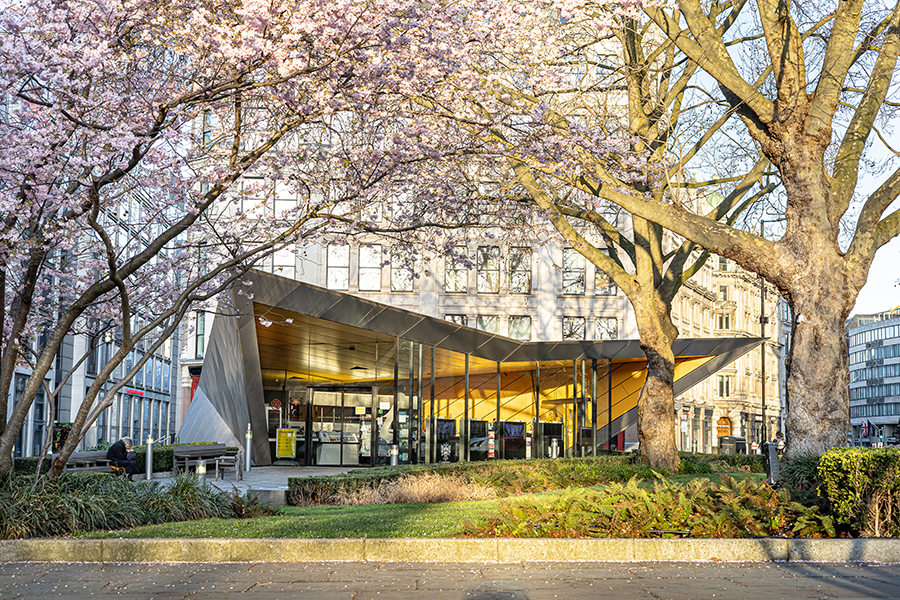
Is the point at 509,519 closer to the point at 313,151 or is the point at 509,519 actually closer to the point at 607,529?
the point at 607,529

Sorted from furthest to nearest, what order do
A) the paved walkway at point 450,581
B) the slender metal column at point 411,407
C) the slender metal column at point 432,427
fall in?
1. the slender metal column at point 432,427
2. the slender metal column at point 411,407
3. the paved walkway at point 450,581

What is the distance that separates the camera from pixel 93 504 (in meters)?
10.8

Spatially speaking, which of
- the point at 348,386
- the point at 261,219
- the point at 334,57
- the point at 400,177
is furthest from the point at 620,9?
the point at 348,386

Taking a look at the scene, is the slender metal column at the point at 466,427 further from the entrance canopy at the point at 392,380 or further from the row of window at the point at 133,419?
the row of window at the point at 133,419

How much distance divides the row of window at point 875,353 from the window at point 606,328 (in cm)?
9595

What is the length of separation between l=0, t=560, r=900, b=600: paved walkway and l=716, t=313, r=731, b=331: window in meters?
79.6

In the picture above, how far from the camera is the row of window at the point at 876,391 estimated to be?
132 meters

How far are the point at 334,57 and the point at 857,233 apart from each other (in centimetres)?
756

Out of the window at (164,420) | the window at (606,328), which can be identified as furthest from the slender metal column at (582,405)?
the window at (164,420)

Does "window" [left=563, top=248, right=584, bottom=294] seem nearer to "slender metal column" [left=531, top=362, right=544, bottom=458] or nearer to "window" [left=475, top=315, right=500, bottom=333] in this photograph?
"window" [left=475, top=315, right=500, bottom=333]

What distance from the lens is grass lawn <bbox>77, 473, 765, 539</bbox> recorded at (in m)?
10.0

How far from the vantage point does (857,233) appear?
A: 12.8m

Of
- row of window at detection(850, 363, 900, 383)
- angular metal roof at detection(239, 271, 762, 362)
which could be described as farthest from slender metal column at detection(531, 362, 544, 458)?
row of window at detection(850, 363, 900, 383)

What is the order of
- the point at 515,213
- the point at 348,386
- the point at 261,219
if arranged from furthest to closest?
the point at 348,386
the point at 515,213
the point at 261,219
